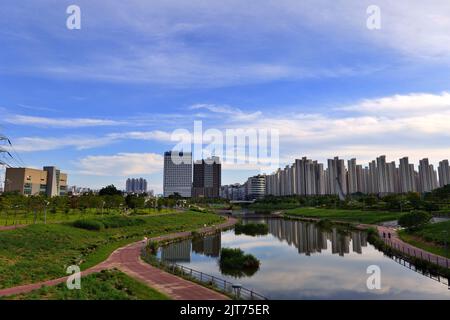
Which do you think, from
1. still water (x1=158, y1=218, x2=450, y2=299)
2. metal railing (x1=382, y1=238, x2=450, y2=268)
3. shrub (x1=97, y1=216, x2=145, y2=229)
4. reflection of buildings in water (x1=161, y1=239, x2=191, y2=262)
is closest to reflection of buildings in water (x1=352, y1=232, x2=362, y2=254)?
still water (x1=158, y1=218, x2=450, y2=299)

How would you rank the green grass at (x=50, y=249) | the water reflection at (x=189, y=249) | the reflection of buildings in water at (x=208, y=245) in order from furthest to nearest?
1. the reflection of buildings in water at (x=208, y=245)
2. the water reflection at (x=189, y=249)
3. the green grass at (x=50, y=249)

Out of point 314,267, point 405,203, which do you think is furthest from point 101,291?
point 405,203

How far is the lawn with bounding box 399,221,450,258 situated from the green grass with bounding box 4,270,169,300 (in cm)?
3192

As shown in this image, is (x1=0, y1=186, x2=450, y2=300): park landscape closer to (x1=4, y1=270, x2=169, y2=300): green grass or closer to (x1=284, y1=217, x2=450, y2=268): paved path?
(x1=4, y1=270, x2=169, y2=300): green grass

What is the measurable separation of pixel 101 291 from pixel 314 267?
2326 cm

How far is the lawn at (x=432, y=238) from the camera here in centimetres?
3988

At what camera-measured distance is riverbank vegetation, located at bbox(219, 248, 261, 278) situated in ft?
111

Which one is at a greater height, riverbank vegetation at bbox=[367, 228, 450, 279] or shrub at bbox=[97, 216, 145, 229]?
shrub at bbox=[97, 216, 145, 229]

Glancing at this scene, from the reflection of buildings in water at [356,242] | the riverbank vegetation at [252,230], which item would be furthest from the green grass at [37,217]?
the reflection of buildings in water at [356,242]

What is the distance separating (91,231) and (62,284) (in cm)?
2869

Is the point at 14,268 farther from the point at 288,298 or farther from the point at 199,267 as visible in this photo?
the point at 288,298

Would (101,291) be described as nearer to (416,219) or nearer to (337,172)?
(416,219)

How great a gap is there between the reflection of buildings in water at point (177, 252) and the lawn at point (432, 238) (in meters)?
29.2

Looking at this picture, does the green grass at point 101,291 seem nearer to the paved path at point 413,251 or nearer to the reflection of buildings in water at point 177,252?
the reflection of buildings in water at point 177,252
